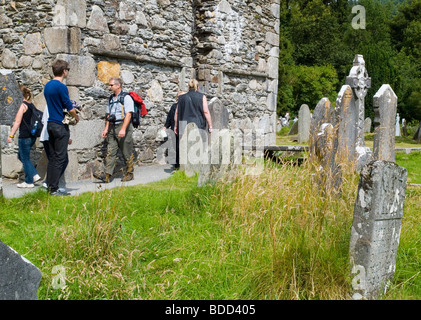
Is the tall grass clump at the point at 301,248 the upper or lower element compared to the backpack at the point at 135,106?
lower

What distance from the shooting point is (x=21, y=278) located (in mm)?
2689

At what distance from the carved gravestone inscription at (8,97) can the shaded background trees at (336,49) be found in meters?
27.6

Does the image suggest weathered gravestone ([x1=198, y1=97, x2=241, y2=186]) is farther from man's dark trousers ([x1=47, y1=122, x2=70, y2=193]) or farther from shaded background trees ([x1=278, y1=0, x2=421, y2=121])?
shaded background trees ([x1=278, y1=0, x2=421, y2=121])

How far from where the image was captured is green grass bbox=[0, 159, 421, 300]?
11.6ft

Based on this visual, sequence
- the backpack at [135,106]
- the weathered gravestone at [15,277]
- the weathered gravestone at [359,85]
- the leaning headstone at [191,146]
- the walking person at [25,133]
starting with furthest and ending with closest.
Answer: the weathered gravestone at [359,85] < the leaning headstone at [191,146] < the backpack at [135,106] < the walking person at [25,133] < the weathered gravestone at [15,277]

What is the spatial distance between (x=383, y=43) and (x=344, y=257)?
4563cm

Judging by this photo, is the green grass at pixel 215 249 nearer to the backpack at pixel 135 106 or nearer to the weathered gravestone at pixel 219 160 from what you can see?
the weathered gravestone at pixel 219 160

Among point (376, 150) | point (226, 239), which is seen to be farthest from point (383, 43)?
point (226, 239)

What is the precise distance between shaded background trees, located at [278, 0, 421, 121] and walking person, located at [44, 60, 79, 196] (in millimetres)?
27099

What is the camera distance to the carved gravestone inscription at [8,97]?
5.93m

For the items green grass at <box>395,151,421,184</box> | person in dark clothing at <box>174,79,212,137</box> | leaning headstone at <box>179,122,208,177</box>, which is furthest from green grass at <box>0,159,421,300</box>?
green grass at <box>395,151,421,184</box>

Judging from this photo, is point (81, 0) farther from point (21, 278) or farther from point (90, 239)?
point (21, 278)

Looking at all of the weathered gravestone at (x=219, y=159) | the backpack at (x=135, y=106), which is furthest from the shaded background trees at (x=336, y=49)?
the weathered gravestone at (x=219, y=159)

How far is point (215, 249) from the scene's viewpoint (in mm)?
4426
